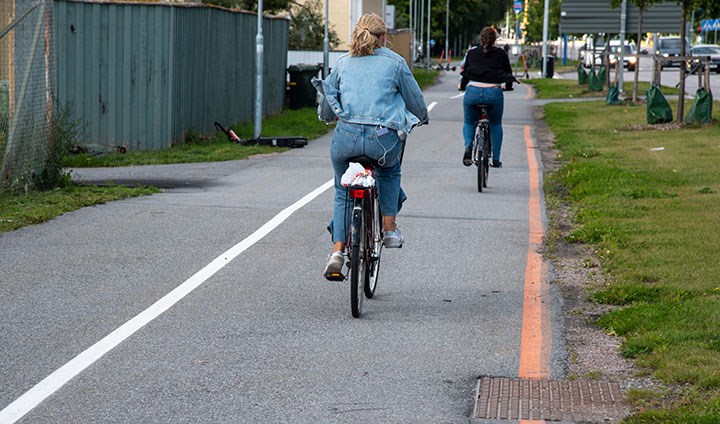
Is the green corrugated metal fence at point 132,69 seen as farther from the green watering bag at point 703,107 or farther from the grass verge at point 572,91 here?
the grass verge at point 572,91

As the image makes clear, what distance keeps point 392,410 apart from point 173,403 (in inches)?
39.4

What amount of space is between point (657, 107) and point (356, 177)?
684 inches

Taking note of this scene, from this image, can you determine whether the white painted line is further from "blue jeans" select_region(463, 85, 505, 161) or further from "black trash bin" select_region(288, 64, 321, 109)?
"black trash bin" select_region(288, 64, 321, 109)

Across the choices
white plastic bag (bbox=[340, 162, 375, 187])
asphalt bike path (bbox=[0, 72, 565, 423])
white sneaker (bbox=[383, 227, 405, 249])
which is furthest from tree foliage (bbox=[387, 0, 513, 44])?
white plastic bag (bbox=[340, 162, 375, 187])

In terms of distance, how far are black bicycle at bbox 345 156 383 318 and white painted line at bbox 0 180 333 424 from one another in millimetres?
1207

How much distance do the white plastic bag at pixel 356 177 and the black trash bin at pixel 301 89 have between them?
2204 centimetres

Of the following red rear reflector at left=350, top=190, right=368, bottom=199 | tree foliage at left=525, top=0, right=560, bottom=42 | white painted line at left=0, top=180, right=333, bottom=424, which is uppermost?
tree foliage at left=525, top=0, right=560, bottom=42

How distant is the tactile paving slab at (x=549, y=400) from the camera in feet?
18.1

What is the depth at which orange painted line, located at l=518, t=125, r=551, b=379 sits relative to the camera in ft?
21.0

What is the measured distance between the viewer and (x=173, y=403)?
561cm

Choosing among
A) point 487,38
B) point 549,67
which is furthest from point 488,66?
point 549,67

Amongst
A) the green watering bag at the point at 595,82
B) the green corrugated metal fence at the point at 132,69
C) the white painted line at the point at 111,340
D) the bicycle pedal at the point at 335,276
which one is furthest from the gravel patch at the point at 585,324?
the green watering bag at the point at 595,82

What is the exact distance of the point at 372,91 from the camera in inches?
299

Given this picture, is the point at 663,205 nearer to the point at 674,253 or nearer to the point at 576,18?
the point at 674,253
